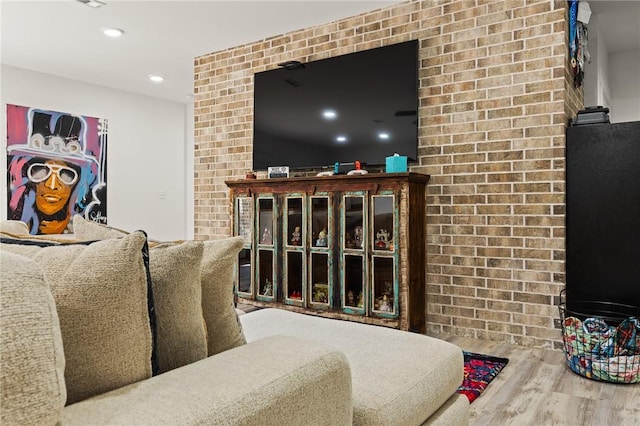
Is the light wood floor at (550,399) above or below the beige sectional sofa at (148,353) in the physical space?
below

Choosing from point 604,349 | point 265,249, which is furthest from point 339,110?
point 604,349

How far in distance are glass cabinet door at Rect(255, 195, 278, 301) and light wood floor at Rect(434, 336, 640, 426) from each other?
1.92 m

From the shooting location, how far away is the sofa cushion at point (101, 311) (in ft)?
2.56

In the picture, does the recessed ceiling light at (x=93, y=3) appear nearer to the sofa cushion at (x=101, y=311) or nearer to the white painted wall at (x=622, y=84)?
the sofa cushion at (x=101, y=311)

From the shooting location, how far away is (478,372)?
2.53m

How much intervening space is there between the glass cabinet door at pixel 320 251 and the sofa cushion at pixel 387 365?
1647mm

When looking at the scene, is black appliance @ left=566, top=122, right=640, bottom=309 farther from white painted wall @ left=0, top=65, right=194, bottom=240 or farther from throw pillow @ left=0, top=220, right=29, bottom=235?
white painted wall @ left=0, top=65, right=194, bottom=240

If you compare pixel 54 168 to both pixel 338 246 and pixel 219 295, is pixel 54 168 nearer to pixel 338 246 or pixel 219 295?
pixel 338 246

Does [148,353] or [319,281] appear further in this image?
[319,281]

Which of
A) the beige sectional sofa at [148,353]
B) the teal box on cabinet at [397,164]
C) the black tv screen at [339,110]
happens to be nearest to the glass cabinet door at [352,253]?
the teal box on cabinet at [397,164]

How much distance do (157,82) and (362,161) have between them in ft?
11.1

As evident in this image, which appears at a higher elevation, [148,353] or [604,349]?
[148,353]

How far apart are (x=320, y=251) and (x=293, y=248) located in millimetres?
253

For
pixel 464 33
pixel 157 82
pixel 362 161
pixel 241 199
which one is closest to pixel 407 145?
pixel 362 161
